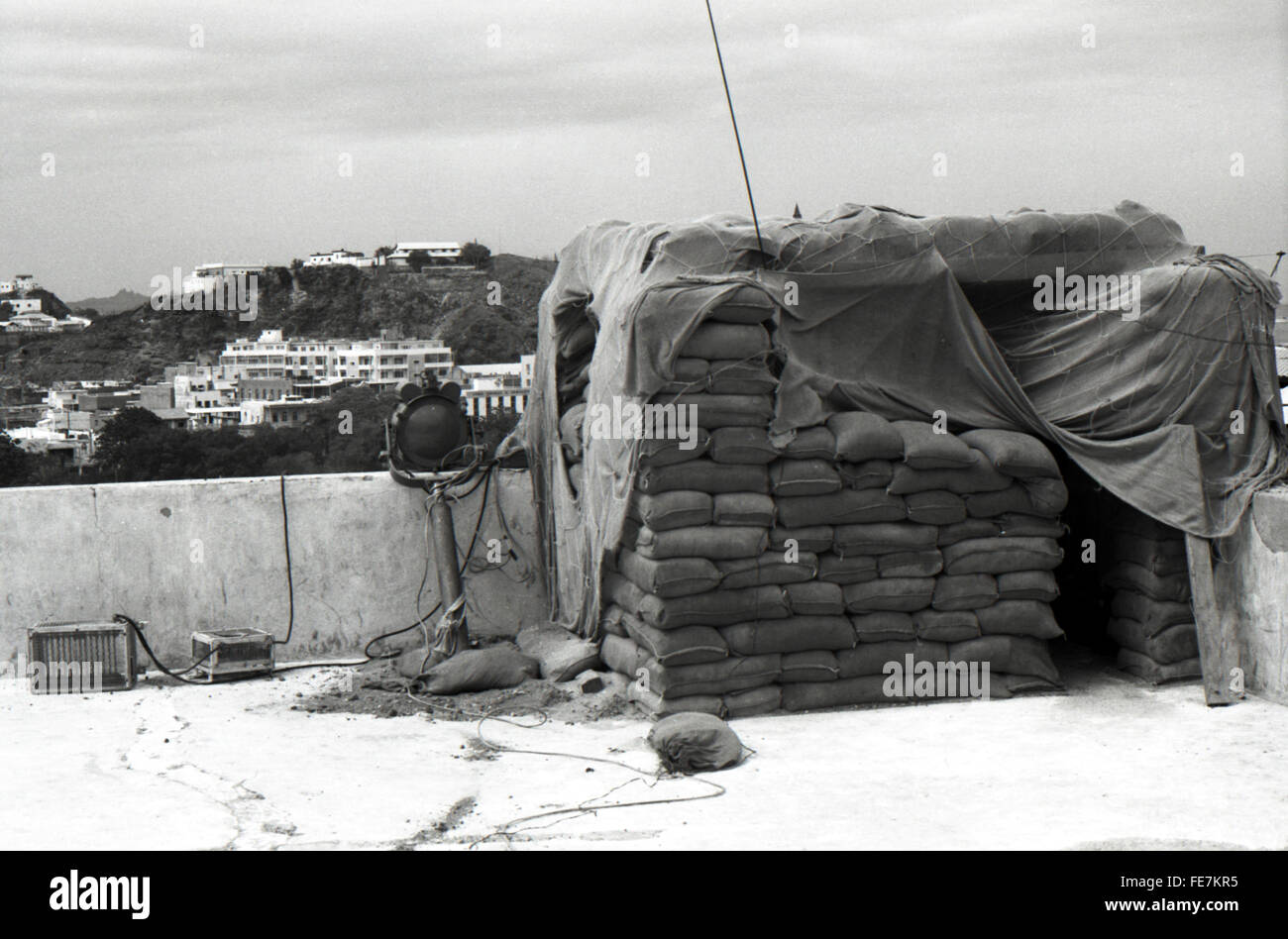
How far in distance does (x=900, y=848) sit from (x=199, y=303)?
6.50 metres

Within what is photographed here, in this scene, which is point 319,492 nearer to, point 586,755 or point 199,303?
point 199,303

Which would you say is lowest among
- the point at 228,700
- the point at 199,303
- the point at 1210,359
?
the point at 228,700

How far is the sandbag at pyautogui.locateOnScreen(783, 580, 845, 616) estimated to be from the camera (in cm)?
636

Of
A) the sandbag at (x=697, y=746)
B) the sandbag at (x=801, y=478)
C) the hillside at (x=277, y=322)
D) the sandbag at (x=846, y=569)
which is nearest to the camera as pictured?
the sandbag at (x=697, y=746)

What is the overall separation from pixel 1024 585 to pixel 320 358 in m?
29.4

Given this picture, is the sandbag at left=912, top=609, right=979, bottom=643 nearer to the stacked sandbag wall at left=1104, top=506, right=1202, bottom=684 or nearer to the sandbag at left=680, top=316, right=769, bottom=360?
the stacked sandbag wall at left=1104, top=506, right=1202, bottom=684

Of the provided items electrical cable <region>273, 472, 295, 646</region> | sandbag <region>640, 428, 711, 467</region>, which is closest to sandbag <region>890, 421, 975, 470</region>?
sandbag <region>640, 428, 711, 467</region>

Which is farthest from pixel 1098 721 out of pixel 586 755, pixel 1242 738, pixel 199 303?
pixel 199 303

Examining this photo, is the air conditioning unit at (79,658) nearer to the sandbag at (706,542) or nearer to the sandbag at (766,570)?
the sandbag at (706,542)

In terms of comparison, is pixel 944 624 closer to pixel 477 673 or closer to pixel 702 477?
pixel 702 477

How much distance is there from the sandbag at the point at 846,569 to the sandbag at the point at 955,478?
1.35ft

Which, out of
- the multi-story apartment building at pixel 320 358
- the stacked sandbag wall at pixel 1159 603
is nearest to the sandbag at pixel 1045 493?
the stacked sandbag wall at pixel 1159 603

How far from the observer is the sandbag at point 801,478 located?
6.33m

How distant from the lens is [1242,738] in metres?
5.79
